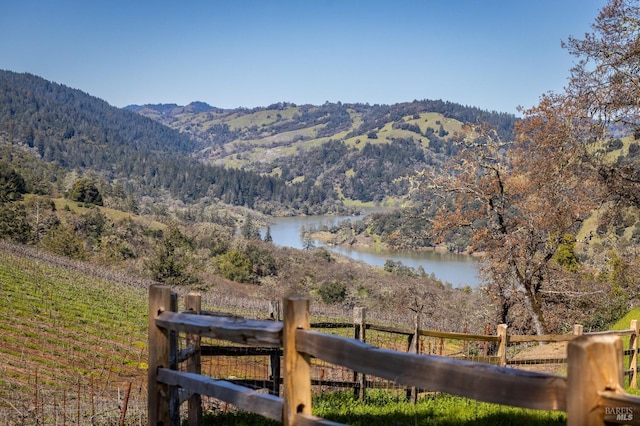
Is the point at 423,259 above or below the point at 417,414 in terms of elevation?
below

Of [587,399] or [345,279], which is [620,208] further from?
[345,279]

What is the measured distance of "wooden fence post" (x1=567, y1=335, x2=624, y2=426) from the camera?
208cm

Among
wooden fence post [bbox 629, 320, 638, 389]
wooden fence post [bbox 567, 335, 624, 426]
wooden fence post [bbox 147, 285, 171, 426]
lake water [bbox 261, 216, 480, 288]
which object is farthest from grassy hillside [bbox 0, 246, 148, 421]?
lake water [bbox 261, 216, 480, 288]

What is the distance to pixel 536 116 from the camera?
17.6 meters

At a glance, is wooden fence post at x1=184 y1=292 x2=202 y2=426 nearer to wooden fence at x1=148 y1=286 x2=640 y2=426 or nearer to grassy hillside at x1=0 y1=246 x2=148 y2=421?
wooden fence at x1=148 y1=286 x2=640 y2=426

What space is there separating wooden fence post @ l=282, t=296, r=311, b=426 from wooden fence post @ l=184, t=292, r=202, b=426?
7.25 feet

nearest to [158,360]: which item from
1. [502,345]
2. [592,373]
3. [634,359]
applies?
[592,373]

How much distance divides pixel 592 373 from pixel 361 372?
1.03 metres

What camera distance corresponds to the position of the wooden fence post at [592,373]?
6.82ft

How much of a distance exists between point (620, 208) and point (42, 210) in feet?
254

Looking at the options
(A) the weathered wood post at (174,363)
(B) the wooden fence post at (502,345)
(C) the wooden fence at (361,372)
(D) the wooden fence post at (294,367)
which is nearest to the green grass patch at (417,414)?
(A) the weathered wood post at (174,363)

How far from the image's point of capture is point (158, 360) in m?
4.11

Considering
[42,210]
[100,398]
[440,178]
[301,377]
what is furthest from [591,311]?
[42,210]

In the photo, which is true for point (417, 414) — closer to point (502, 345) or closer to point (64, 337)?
point (502, 345)
